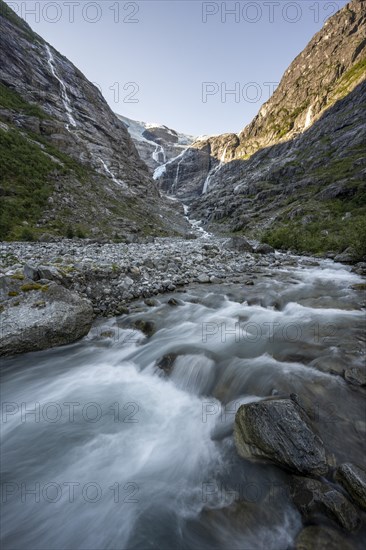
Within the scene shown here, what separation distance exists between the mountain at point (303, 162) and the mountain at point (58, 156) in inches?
732

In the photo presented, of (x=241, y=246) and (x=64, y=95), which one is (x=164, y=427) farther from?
(x=64, y=95)

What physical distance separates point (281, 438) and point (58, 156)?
3910cm

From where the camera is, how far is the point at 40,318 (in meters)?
6.22

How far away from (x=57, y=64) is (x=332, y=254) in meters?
76.6

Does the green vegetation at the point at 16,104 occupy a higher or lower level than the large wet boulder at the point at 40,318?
higher

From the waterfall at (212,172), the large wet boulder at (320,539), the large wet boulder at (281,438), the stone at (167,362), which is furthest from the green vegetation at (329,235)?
the waterfall at (212,172)

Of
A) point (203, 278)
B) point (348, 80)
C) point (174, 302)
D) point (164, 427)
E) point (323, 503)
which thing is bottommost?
point (164, 427)

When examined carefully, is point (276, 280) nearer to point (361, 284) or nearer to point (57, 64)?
point (361, 284)

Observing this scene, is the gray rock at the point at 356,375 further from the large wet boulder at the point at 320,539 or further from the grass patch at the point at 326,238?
the grass patch at the point at 326,238

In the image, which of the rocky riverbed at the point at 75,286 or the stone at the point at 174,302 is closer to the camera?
the rocky riverbed at the point at 75,286

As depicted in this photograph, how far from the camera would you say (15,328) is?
5980 mm

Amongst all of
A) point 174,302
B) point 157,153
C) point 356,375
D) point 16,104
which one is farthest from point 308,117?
point 356,375

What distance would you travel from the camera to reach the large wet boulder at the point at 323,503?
103 inches

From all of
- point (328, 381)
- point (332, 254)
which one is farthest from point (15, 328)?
point (332, 254)
